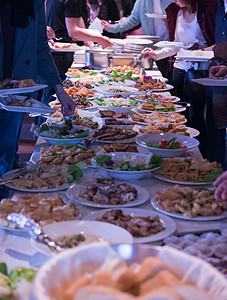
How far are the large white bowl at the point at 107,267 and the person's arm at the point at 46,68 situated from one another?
67.4 inches

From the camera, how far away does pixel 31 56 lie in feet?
7.75

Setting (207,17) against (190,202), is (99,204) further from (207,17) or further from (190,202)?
(207,17)

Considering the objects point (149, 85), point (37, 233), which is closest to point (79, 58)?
point (149, 85)

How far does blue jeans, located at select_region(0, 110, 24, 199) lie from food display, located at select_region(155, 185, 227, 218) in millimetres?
1236

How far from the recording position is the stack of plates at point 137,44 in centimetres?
499

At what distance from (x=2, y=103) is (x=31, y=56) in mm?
519

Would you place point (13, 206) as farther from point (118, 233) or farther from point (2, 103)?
point (2, 103)

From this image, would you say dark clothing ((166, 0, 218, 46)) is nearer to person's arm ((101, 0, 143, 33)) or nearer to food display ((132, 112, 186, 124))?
food display ((132, 112, 186, 124))

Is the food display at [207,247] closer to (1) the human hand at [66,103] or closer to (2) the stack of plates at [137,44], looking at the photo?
(1) the human hand at [66,103]

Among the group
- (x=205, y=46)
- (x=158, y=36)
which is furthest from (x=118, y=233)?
(x=158, y=36)

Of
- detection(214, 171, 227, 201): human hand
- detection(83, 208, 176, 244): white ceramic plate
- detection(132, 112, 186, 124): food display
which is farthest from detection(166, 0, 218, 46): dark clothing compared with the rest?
detection(83, 208, 176, 244): white ceramic plate

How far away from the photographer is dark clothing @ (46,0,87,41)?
435cm

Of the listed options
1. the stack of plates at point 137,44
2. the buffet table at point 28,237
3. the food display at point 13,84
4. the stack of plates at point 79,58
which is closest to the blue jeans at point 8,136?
the food display at point 13,84

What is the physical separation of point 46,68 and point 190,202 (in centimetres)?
146
